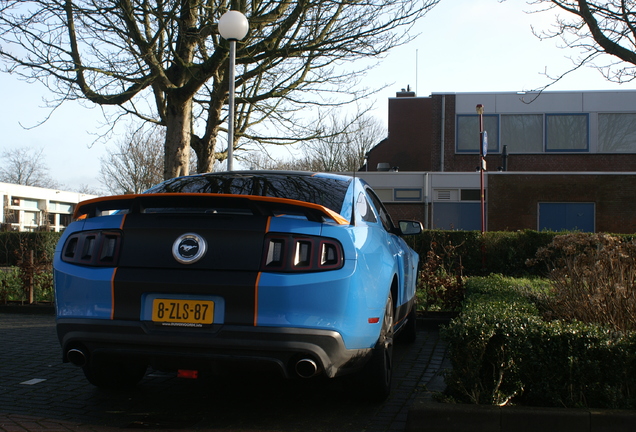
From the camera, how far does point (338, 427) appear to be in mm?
3988

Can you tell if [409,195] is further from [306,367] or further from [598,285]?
[306,367]

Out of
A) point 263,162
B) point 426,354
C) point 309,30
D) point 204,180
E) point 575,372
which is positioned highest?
point 309,30

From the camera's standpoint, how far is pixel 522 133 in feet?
98.3

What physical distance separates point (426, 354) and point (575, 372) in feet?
8.87

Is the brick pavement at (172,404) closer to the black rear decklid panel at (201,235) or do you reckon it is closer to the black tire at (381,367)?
the black tire at (381,367)

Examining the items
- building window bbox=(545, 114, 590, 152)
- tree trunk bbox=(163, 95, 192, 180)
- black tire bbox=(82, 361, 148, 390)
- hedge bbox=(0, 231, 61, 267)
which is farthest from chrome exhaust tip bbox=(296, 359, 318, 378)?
building window bbox=(545, 114, 590, 152)

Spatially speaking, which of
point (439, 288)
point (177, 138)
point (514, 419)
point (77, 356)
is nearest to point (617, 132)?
point (177, 138)

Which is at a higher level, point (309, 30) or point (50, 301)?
point (309, 30)

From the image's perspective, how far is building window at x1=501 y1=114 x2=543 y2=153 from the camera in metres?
29.9

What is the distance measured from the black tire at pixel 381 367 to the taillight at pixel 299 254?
31.2 inches

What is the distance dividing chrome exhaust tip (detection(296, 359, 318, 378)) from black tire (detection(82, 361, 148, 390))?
1.60 meters

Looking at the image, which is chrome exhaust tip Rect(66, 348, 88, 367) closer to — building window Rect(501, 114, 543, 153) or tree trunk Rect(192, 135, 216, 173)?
tree trunk Rect(192, 135, 216, 173)

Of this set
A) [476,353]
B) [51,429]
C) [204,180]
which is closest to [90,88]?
[204,180]

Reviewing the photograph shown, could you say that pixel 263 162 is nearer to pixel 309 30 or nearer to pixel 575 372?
pixel 309 30
